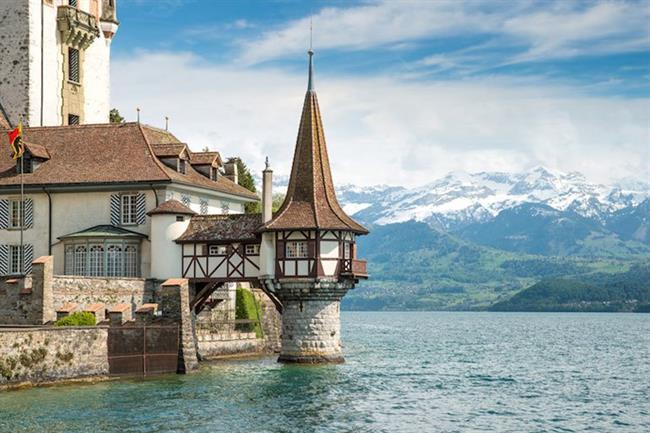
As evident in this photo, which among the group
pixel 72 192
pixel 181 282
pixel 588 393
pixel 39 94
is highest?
pixel 39 94

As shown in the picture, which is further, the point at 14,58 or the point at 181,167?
the point at 14,58

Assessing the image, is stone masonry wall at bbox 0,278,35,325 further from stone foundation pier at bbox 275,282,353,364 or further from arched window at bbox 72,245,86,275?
stone foundation pier at bbox 275,282,353,364

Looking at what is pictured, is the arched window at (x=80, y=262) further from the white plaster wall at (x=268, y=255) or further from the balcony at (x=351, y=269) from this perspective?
the balcony at (x=351, y=269)

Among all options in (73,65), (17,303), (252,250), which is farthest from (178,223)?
(73,65)

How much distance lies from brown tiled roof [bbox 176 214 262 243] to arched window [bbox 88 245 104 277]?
4732 millimetres

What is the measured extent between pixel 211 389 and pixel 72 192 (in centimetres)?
1991

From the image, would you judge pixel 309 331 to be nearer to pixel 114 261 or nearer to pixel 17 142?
pixel 114 261

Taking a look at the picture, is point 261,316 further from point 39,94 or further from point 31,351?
point 31,351

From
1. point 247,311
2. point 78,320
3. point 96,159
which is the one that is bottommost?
point 78,320

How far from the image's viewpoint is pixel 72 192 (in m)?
66.8

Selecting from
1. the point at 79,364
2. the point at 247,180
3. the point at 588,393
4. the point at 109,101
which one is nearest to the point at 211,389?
the point at 79,364

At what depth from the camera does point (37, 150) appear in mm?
68500

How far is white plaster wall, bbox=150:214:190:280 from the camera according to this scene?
209ft

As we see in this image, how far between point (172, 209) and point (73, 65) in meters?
23.4
